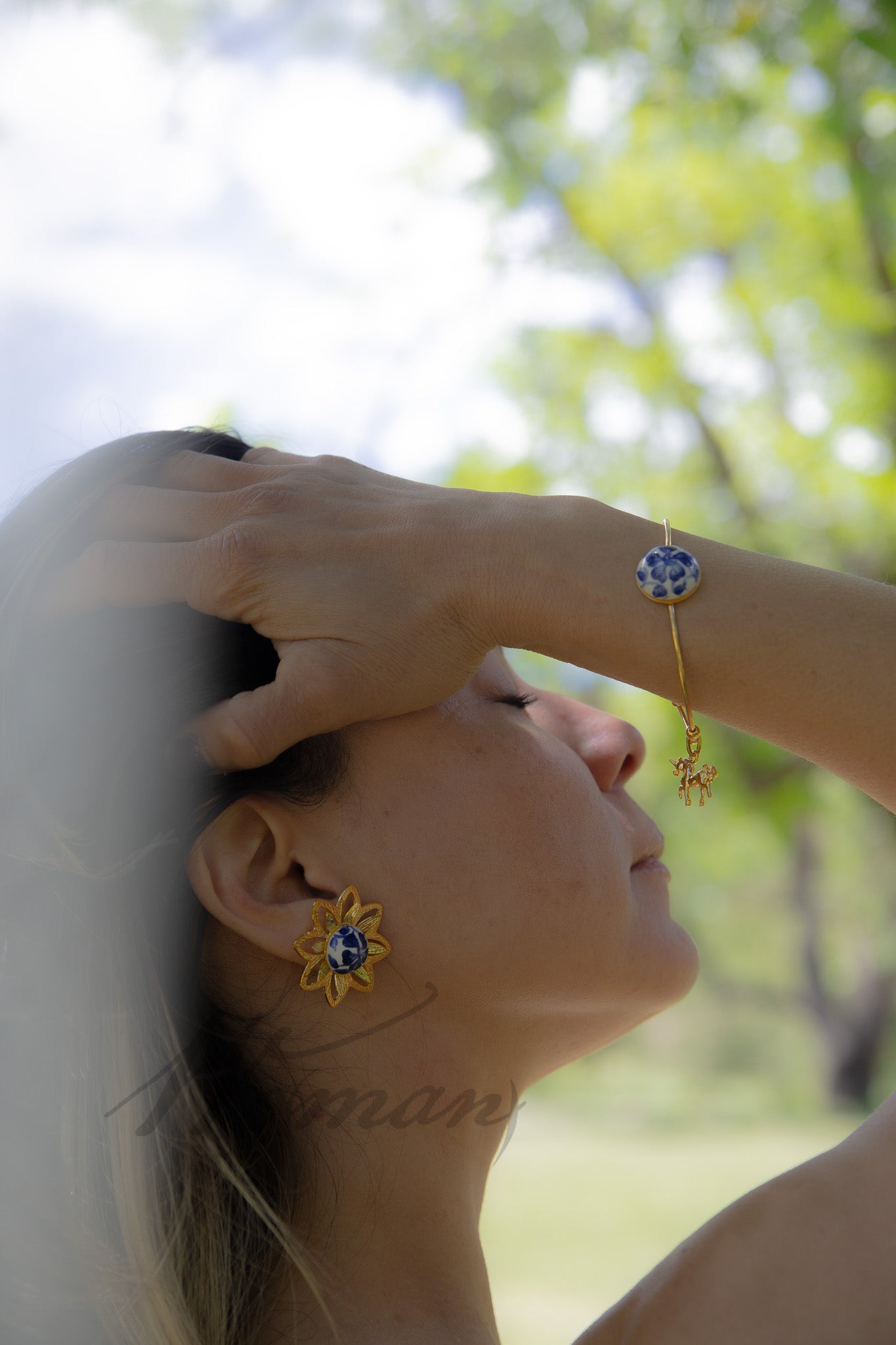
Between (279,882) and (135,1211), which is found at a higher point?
(279,882)

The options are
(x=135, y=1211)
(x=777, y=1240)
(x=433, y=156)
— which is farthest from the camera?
(x=433, y=156)

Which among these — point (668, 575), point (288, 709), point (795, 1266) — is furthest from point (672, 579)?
point (795, 1266)

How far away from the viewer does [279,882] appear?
163 cm

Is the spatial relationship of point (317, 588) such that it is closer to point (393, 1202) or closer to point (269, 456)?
point (269, 456)

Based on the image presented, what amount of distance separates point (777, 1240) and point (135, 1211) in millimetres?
897

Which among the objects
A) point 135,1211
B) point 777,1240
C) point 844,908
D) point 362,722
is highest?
point 844,908

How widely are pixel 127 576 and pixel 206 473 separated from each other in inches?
8.8

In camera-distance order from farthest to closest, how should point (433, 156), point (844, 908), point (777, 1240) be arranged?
1. point (844, 908)
2. point (433, 156)
3. point (777, 1240)

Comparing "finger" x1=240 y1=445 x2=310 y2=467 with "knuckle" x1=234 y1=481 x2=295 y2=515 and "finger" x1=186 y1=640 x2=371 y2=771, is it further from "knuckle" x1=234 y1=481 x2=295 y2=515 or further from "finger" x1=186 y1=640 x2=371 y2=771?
"finger" x1=186 y1=640 x2=371 y2=771

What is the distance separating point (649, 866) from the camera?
179cm

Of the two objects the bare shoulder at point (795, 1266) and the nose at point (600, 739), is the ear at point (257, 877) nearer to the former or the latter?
the nose at point (600, 739)

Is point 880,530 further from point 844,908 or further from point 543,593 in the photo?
point 844,908

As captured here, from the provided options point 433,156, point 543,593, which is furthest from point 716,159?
point 543,593

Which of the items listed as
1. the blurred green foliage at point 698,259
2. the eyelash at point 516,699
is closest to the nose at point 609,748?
the eyelash at point 516,699
